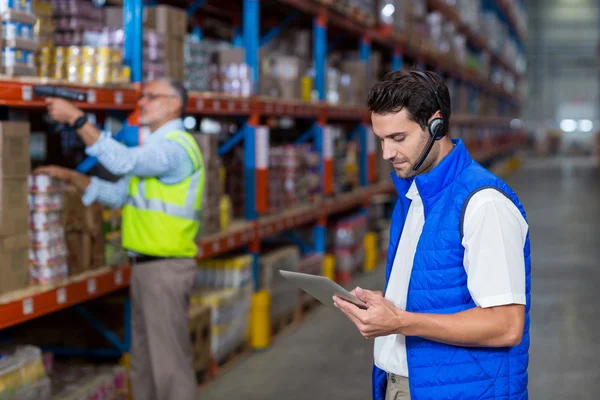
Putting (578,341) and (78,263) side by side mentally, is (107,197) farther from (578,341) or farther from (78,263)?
(578,341)

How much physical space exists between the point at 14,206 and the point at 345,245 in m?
6.03

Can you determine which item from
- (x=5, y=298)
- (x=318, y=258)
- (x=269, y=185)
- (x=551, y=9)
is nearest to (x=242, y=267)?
(x=269, y=185)

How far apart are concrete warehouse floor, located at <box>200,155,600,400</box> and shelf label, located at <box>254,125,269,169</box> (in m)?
1.58

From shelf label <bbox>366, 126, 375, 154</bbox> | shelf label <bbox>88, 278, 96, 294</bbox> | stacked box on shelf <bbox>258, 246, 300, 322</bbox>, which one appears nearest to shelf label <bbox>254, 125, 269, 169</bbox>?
stacked box on shelf <bbox>258, 246, 300, 322</bbox>

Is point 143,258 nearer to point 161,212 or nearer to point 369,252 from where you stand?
point 161,212

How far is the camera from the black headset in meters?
2.22

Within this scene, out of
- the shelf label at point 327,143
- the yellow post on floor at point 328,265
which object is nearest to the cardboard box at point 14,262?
the yellow post on floor at point 328,265

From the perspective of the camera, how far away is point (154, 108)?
4.41 metres

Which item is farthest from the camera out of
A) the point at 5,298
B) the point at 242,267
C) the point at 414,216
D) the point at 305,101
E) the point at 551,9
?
the point at 551,9

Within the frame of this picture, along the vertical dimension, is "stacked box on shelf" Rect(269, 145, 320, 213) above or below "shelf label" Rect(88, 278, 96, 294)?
above

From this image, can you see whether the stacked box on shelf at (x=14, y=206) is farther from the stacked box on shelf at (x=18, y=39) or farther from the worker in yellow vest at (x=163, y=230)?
the worker in yellow vest at (x=163, y=230)

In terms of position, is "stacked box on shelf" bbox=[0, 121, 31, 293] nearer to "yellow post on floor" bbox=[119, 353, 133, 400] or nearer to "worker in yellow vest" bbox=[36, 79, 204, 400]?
"worker in yellow vest" bbox=[36, 79, 204, 400]

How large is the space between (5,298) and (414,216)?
215 centimetres

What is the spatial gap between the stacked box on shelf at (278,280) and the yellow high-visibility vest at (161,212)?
2.63 meters
